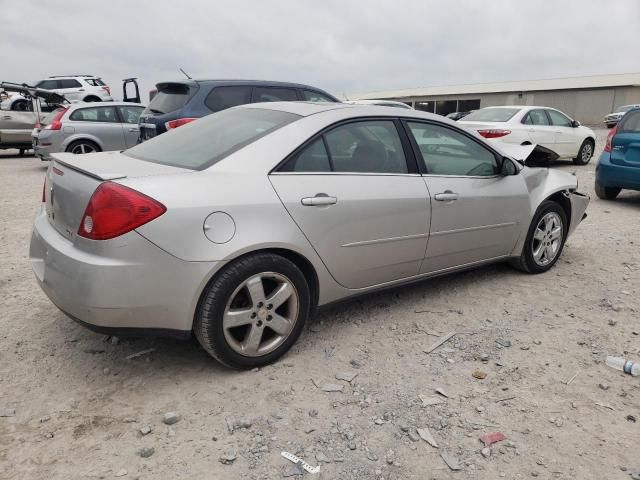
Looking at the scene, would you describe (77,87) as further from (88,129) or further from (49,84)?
(88,129)

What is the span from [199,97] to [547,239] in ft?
16.3

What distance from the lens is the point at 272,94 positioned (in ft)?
25.3

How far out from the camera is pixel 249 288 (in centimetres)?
275

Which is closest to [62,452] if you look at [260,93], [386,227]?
[386,227]

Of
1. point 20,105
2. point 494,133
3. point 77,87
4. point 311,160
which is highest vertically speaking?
point 77,87

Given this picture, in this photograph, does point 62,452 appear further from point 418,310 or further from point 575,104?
point 575,104

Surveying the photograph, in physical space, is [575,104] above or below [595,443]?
above

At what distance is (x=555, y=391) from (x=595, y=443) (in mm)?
424

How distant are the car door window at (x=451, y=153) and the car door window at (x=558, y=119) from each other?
29.4 ft

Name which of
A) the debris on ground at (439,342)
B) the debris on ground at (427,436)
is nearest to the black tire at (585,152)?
the debris on ground at (439,342)

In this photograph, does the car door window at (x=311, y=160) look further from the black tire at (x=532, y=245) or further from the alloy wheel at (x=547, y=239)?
the alloy wheel at (x=547, y=239)

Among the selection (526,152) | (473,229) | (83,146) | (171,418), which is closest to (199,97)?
(526,152)

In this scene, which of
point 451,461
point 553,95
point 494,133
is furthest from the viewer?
point 553,95

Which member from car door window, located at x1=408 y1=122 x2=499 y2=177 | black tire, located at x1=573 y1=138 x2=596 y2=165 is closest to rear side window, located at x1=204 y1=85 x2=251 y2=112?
car door window, located at x1=408 y1=122 x2=499 y2=177
